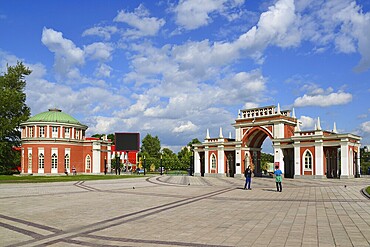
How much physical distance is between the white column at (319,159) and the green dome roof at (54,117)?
126 ft

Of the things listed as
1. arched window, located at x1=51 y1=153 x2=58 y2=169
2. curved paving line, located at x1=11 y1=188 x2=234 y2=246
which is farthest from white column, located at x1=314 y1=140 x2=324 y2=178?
arched window, located at x1=51 y1=153 x2=58 y2=169

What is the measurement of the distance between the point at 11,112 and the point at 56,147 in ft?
30.1

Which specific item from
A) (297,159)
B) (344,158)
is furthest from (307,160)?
(344,158)

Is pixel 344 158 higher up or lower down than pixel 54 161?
higher up

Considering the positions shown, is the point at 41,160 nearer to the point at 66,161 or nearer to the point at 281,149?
the point at 66,161

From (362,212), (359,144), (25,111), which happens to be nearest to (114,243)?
(362,212)

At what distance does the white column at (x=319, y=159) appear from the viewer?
131 feet

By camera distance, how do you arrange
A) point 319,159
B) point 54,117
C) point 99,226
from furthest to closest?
1. point 54,117
2. point 319,159
3. point 99,226

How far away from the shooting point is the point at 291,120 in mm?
46781

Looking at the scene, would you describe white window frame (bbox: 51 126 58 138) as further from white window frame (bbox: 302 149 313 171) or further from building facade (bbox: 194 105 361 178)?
white window frame (bbox: 302 149 313 171)

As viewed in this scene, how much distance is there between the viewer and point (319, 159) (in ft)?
132

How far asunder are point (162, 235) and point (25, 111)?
57.8 m

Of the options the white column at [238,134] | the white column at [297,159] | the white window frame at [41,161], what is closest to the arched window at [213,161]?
the white column at [238,134]

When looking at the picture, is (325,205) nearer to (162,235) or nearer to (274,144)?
(162,235)
